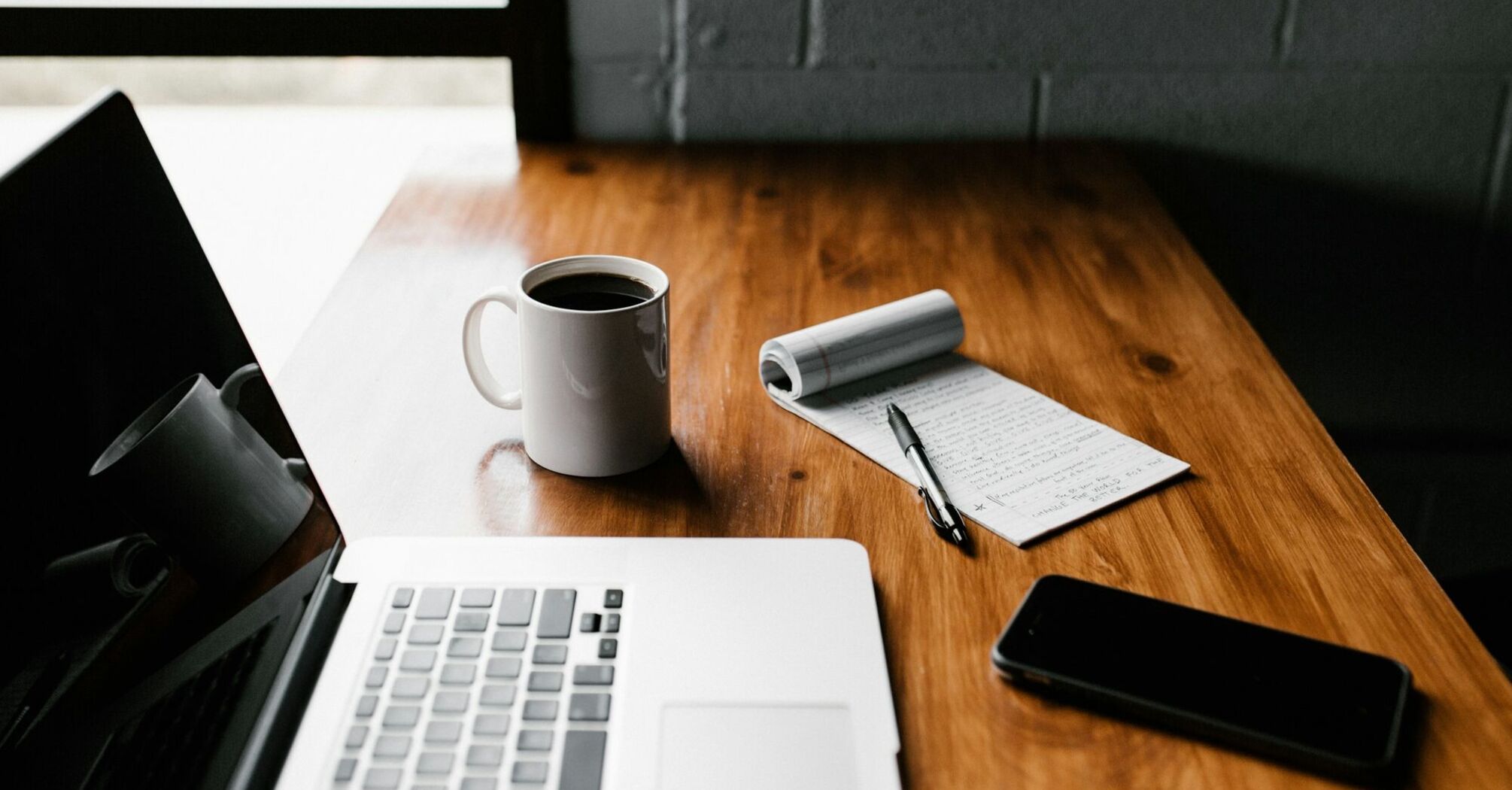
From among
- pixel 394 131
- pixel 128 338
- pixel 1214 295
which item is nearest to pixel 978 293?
pixel 1214 295

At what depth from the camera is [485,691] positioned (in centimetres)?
53

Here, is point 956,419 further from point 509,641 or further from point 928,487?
point 509,641

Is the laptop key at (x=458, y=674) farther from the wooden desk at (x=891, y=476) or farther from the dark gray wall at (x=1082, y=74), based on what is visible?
the dark gray wall at (x=1082, y=74)

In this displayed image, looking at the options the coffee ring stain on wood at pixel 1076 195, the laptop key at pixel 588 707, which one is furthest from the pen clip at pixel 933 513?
the coffee ring stain on wood at pixel 1076 195

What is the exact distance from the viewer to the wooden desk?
1.81 feet

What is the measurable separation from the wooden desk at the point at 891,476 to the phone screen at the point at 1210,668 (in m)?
0.02

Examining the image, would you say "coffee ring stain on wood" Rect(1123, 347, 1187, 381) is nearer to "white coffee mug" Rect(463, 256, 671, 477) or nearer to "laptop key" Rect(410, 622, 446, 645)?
"white coffee mug" Rect(463, 256, 671, 477)

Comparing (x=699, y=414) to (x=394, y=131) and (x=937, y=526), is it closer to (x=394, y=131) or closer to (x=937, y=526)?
(x=937, y=526)

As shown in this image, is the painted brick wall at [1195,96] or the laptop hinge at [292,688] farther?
the painted brick wall at [1195,96]

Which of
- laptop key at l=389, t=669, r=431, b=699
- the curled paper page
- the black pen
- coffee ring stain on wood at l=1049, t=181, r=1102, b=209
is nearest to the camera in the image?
laptop key at l=389, t=669, r=431, b=699

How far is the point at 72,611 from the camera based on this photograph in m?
0.43

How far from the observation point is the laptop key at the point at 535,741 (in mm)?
501

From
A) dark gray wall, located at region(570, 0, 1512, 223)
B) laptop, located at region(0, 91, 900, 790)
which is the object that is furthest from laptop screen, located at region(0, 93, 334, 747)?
dark gray wall, located at region(570, 0, 1512, 223)

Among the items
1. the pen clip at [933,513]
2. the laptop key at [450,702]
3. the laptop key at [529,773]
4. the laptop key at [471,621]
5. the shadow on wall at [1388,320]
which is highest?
the laptop key at [471,621]
